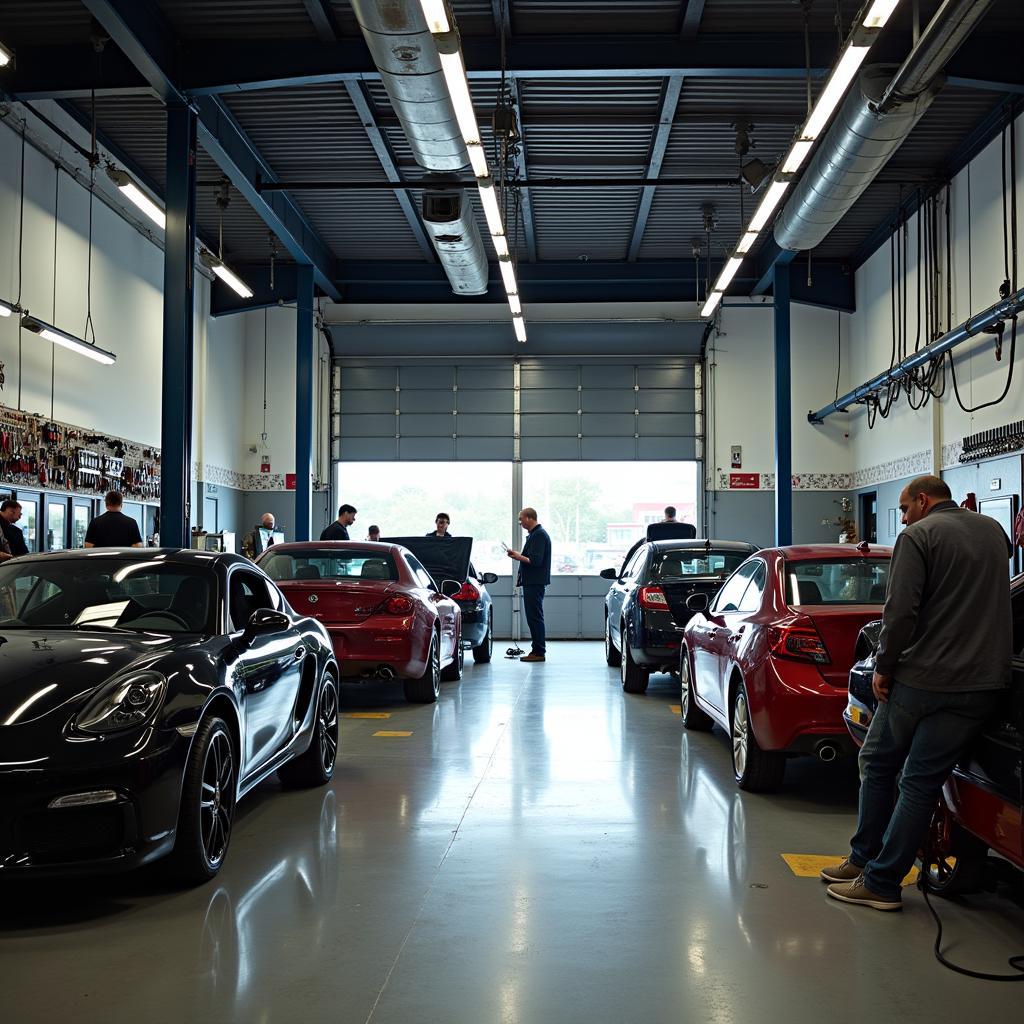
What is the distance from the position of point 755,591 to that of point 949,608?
2891 millimetres

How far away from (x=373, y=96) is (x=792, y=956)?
12.0 meters

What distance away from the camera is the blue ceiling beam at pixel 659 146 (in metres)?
13.0

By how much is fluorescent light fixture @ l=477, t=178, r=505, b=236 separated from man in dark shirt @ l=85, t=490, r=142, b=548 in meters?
4.93

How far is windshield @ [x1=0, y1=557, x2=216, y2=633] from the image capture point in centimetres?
500

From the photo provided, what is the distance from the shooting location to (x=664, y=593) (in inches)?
412

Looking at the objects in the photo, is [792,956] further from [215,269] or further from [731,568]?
[215,269]

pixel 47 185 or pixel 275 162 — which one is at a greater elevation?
pixel 275 162

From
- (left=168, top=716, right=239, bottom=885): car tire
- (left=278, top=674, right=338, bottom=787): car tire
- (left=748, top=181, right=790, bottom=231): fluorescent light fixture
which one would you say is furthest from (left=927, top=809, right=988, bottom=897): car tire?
(left=748, top=181, right=790, bottom=231): fluorescent light fixture

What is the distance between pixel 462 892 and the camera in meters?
4.42

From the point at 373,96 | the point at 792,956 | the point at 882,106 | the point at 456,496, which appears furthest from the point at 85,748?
the point at 456,496

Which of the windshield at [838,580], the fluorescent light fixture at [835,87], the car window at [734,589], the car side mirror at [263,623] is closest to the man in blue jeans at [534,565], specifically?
the fluorescent light fixture at [835,87]

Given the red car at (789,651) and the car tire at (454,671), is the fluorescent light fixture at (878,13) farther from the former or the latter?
the car tire at (454,671)

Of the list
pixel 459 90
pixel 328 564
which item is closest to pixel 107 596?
pixel 328 564

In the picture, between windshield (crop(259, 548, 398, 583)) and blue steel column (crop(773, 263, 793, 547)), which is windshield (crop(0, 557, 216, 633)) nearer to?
windshield (crop(259, 548, 398, 583))
